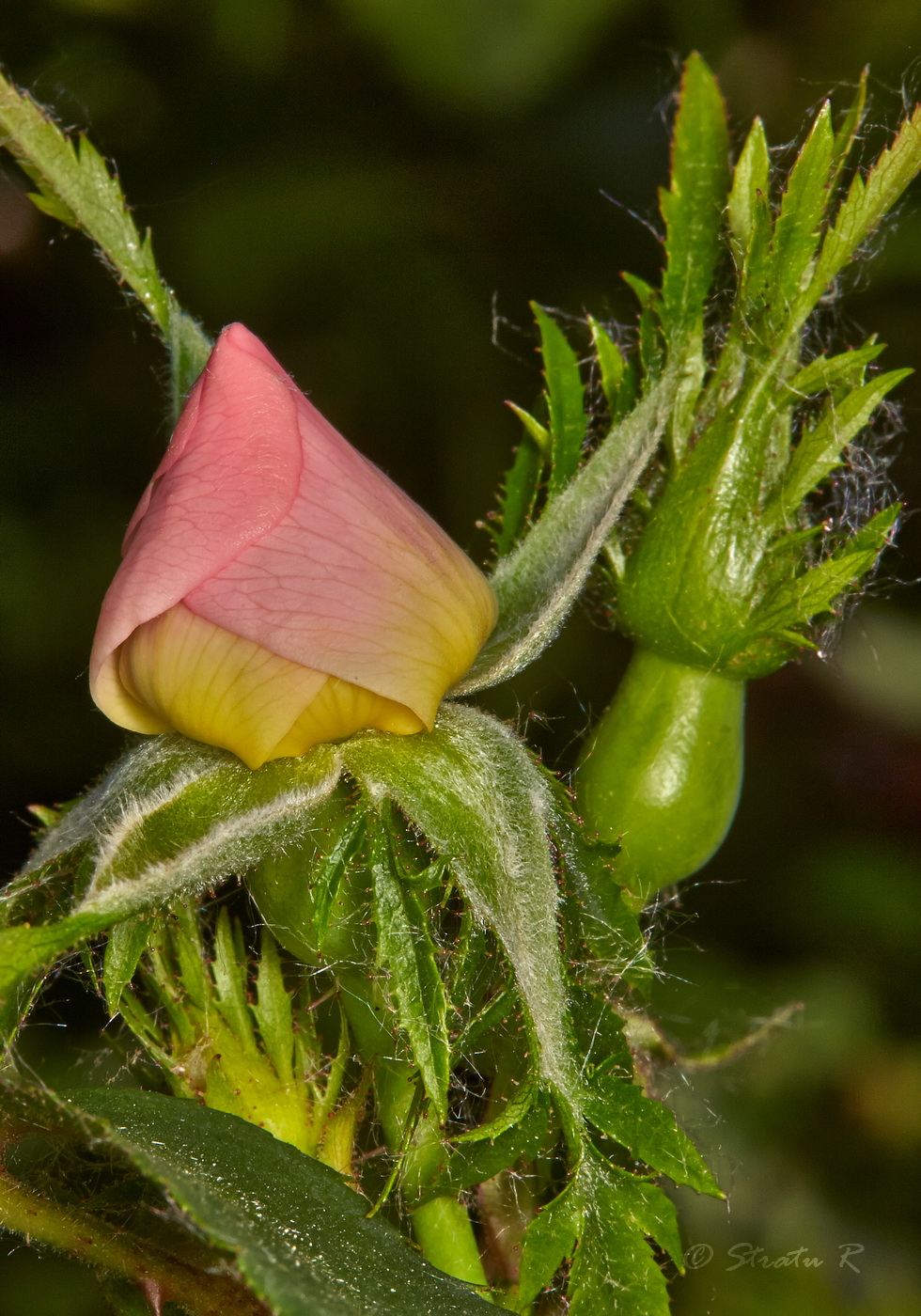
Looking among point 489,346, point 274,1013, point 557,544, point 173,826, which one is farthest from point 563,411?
point 489,346

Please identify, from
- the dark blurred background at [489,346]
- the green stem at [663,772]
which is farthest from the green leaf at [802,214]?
the dark blurred background at [489,346]

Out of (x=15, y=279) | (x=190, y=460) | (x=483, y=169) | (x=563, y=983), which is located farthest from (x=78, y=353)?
(x=563, y=983)

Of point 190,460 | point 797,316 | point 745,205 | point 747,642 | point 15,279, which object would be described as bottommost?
point 747,642

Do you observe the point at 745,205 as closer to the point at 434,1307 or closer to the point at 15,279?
the point at 434,1307

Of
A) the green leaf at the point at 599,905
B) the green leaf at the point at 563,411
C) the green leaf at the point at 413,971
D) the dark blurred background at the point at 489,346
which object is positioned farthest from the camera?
the dark blurred background at the point at 489,346

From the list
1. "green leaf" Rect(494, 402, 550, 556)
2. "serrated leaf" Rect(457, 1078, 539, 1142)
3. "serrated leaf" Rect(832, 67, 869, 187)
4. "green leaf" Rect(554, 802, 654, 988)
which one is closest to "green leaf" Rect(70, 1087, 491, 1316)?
"serrated leaf" Rect(457, 1078, 539, 1142)

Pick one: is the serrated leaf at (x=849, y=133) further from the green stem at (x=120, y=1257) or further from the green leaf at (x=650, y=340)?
the green stem at (x=120, y=1257)
